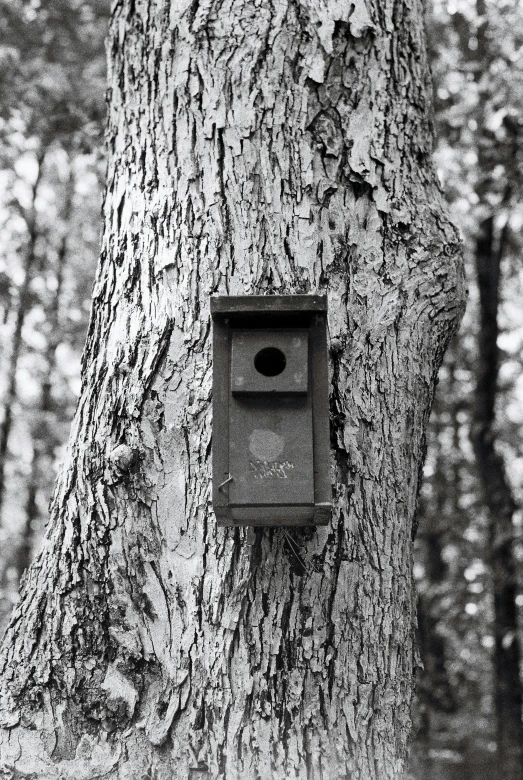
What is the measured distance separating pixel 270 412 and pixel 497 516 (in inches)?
250

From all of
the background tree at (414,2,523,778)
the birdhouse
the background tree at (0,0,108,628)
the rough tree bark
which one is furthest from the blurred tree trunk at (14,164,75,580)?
the birdhouse

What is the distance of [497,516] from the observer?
24.5 feet

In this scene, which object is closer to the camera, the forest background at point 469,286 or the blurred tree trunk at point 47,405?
the forest background at point 469,286

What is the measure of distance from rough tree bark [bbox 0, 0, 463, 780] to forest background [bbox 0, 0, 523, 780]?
36cm

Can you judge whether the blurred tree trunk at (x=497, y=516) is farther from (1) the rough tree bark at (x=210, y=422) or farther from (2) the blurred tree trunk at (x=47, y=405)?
(1) the rough tree bark at (x=210, y=422)

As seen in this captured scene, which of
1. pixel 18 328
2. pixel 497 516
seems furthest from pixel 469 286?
pixel 18 328

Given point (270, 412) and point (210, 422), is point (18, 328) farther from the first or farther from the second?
point (270, 412)

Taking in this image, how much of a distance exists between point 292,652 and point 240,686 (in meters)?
0.14

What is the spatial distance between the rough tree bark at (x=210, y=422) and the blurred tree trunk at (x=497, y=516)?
5.51m

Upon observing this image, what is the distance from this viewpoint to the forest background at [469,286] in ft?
19.6

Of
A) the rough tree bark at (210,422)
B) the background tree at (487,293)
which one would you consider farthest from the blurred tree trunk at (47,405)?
the rough tree bark at (210,422)

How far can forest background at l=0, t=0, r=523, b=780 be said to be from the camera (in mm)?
5984

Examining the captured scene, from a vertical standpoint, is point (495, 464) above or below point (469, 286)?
below

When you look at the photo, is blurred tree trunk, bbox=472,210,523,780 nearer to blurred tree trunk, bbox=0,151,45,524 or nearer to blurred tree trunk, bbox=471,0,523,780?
blurred tree trunk, bbox=471,0,523,780
